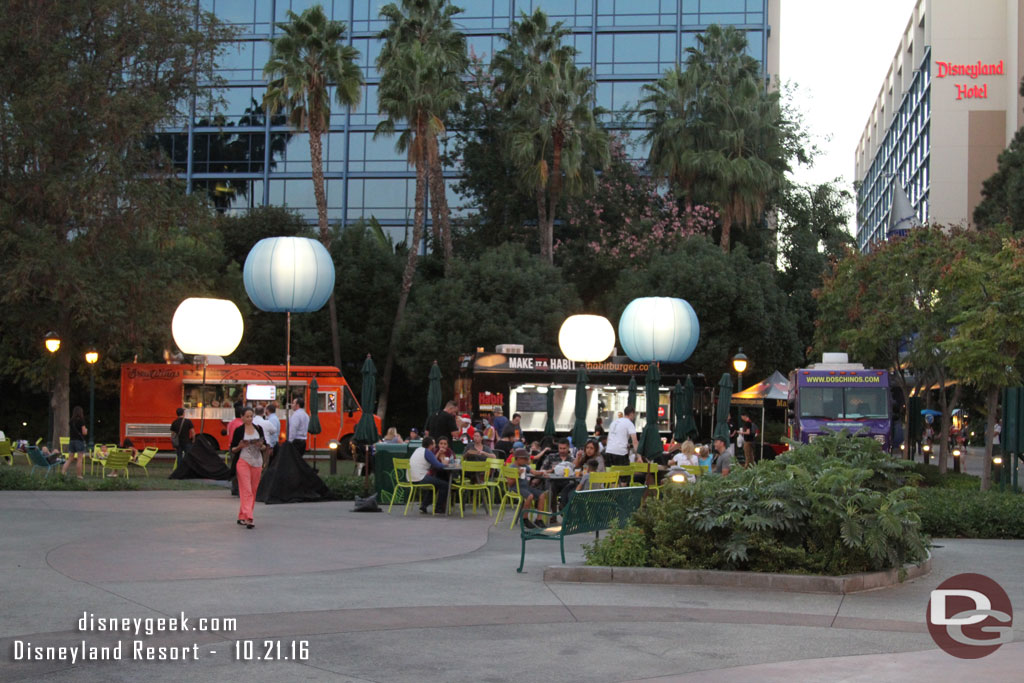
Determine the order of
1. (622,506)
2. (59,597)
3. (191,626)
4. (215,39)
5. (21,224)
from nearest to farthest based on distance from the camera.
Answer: (191,626) → (59,597) → (622,506) → (21,224) → (215,39)

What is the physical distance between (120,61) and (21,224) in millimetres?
5152

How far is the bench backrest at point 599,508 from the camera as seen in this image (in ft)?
40.2

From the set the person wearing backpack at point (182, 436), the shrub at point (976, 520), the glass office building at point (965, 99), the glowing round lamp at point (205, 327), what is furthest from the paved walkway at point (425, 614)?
the glass office building at point (965, 99)

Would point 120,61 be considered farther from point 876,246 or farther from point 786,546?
point 786,546

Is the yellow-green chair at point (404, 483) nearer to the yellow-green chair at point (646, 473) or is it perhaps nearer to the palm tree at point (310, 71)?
the yellow-green chair at point (646, 473)

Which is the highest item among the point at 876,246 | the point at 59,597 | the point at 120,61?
the point at 120,61

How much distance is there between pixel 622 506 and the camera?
44.4ft

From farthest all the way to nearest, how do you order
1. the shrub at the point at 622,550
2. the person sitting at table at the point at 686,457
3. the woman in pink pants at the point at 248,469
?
the person sitting at table at the point at 686,457, the woman in pink pants at the point at 248,469, the shrub at the point at 622,550

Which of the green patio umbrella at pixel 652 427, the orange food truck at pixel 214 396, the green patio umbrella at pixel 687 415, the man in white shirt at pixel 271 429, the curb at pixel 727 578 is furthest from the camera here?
the orange food truck at pixel 214 396

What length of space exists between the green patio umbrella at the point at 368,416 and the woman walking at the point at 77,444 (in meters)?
6.10

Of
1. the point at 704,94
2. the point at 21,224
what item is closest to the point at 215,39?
the point at 21,224

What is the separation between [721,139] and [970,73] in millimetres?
35366

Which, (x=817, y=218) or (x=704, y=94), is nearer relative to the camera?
(x=704, y=94)

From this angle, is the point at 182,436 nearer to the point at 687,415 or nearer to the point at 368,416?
the point at 368,416
